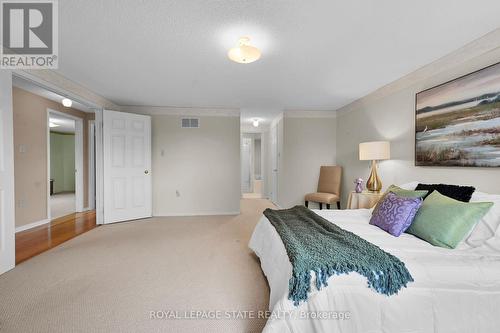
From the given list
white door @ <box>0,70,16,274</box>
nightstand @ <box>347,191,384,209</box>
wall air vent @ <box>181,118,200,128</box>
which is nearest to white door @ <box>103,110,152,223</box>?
wall air vent @ <box>181,118,200,128</box>

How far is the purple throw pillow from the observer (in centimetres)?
195

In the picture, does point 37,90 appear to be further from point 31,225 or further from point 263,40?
point 263,40

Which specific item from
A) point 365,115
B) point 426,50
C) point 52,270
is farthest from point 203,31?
point 365,115

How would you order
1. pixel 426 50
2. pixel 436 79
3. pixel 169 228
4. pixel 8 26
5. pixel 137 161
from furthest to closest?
pixel 137 161 → pixel 169 228 → pixel 436 79 → pixel 426 50 → pixel 8 26

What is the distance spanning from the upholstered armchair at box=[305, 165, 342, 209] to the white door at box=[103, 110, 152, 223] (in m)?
3.25

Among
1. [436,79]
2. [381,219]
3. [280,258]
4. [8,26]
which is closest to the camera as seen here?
[280,258]

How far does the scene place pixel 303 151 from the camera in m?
5.00

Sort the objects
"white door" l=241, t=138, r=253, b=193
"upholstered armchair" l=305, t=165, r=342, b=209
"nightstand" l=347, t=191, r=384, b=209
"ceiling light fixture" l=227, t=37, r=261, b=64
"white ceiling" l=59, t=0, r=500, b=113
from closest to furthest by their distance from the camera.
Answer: "white ceiling" l=59, t=0, r=500, b=113 → "ceiling light fixture" l=227, t=37, r=261, b=64 → "nightstand" l=347, t=191, r=384, b=209 → "upholstered armchair" l=305, t=165, r=342, b=209 → "white door" l=241, t=138, r=253, b=193

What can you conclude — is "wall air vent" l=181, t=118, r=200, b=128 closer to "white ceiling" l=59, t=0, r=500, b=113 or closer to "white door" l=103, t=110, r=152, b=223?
"white door" l=103, t=110, r=152, b=223

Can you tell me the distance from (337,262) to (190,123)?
13.7 feet

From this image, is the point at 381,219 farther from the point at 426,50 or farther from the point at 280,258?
the point at 426,50

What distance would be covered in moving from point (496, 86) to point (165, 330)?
325cm

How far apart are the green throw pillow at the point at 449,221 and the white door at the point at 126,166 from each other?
172 inches

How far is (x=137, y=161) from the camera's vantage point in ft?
14.5
